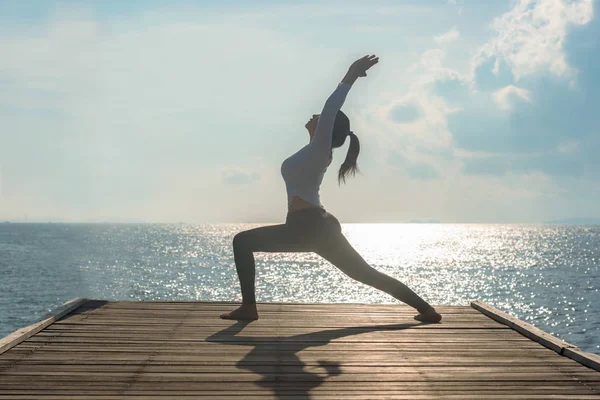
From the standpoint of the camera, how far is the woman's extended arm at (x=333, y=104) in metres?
6.18

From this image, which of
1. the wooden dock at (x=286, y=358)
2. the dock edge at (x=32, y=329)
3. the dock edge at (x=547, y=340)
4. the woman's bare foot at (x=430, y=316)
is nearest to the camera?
the wooden dock at (x=286, y=358)

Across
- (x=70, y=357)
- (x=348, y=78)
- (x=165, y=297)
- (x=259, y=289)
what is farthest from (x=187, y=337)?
(x=259, y=289)

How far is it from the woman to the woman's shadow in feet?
1.95

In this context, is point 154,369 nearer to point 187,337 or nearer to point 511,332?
point 187,337

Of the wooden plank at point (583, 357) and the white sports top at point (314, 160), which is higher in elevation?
the white sports top at point (314, 160)

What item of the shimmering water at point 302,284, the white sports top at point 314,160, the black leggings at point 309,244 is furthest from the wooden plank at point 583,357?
the shimmering water at point 302,284

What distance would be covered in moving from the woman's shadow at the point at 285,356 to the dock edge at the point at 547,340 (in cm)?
99

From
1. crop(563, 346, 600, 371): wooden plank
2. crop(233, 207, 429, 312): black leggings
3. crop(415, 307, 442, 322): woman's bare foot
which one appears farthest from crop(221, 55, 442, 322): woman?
crop(563, 346, 600, 371): wooden plank

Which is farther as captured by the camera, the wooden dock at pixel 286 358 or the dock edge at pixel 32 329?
the dock edge at pixel 32 329

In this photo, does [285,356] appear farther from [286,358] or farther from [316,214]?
[316,214]

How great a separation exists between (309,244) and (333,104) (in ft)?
4.76

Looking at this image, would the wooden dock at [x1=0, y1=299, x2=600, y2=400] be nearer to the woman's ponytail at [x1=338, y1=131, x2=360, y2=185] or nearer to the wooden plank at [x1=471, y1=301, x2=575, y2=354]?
the wooden plank at [x1=471, y1=301, x2=575, y2=354]

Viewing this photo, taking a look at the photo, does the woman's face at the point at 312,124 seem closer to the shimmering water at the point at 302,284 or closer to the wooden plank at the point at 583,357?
the wooden plank at the point at 583,357

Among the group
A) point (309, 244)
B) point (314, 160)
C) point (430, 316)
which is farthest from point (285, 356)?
point (430, 316)
